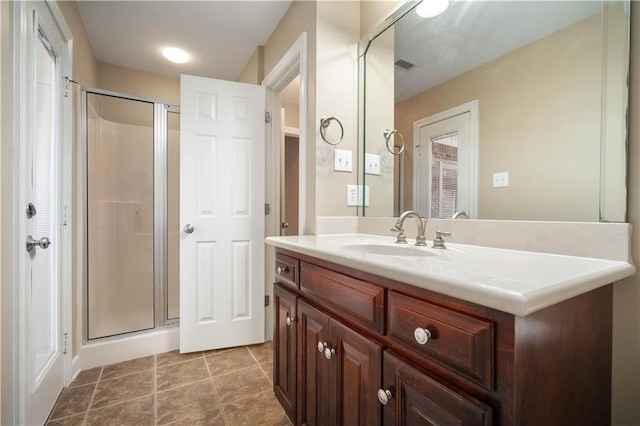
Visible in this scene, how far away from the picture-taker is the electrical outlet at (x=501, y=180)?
101cm

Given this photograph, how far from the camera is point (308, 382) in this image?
3.47 ft

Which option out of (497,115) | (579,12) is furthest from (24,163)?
(579,12)

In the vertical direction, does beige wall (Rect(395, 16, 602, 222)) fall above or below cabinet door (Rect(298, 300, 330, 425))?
above

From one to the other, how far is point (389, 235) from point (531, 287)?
1.01 meters

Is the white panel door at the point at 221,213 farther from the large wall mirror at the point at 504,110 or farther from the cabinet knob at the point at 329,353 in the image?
the cabinet knob at the point at 329,353

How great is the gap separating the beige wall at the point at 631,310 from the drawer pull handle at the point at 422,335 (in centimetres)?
57

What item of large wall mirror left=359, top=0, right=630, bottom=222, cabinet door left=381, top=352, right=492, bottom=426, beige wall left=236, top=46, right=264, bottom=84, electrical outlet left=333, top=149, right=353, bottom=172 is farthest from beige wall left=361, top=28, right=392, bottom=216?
beige wall left=236, top=46, right=264, bottom=84

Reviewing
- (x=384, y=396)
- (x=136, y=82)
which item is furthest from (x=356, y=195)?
(x=136, y=82)

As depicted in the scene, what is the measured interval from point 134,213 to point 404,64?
2199mm

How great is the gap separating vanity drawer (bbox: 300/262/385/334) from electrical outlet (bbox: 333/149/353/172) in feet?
2.45

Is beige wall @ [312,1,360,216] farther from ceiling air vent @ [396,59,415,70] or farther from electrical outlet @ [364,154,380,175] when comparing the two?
ceiling air vent @ [396,59,415,70]

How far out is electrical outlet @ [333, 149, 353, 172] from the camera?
64.8 inches

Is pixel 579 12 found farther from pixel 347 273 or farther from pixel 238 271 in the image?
pixel 238 271

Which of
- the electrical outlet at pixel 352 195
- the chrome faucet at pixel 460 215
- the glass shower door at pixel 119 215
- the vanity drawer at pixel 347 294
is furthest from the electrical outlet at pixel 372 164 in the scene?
the glass shower door at pixel 119 215
